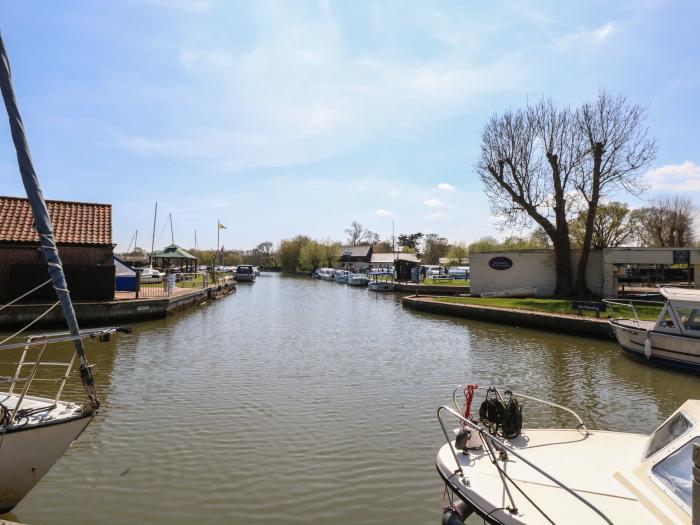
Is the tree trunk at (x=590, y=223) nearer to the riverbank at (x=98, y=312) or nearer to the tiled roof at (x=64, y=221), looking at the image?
the riverbank at (x=98, y=312)

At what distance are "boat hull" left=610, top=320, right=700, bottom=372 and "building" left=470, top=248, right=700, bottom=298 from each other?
581 inches

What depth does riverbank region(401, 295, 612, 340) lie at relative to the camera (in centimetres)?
2103

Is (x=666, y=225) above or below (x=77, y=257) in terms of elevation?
above

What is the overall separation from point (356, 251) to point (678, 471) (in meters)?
113

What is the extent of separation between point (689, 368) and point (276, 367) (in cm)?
1278

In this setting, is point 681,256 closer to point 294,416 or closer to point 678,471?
point 294,416

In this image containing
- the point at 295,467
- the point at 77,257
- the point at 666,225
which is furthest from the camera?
the point at 666,225

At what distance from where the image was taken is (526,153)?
3281cm

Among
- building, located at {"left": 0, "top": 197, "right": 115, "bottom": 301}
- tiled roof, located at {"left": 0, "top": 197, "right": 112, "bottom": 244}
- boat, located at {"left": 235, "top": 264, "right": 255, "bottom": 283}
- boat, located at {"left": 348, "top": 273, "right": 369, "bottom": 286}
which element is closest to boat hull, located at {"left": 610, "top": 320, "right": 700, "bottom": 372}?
building, located at {"left": 0, "top": 197, "right": 115, "bottom": 301}

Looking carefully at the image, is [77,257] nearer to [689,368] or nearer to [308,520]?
[308,520]

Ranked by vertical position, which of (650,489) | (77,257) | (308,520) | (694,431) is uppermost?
(77,257)

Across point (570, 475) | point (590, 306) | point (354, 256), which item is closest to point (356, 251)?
point (354, 256)

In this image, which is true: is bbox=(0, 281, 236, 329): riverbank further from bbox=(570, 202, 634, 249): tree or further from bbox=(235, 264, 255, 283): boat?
bbox=(235, 264, 255, 283): boat

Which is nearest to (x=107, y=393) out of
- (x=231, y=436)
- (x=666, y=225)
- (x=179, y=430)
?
(x=179, y=430)
